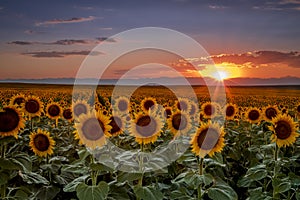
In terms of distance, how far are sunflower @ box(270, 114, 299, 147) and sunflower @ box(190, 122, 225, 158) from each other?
3.40 ft

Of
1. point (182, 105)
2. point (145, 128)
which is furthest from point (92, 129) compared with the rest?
point (182, 105)

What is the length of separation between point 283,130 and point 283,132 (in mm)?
34

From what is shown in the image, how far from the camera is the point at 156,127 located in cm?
557

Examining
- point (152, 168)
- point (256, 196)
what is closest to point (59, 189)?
point (152, 168)

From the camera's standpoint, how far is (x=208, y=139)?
17.3 feet

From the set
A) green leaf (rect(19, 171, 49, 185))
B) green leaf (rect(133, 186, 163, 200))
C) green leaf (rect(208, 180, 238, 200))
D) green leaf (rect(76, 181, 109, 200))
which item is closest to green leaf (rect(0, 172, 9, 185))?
green leaf (rect(19, 171, 49, 185))

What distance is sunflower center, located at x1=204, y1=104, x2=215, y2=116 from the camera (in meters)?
8.80

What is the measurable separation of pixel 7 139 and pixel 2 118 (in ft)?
1.05

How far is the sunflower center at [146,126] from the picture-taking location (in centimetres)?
547

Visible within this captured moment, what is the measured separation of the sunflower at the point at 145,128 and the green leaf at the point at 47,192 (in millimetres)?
1162

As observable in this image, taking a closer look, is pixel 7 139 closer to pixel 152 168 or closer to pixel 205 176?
pixel 152 168

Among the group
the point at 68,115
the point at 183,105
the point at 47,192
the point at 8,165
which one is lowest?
the point at 47,192

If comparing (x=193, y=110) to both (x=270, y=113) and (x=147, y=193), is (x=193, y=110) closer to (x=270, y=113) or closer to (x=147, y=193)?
(x=270, y=113)

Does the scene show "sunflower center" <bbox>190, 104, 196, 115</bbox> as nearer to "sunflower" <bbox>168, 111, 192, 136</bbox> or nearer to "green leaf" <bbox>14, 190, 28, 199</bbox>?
"sunflower" <bbox>168, 111, 192, 136</bbox>
